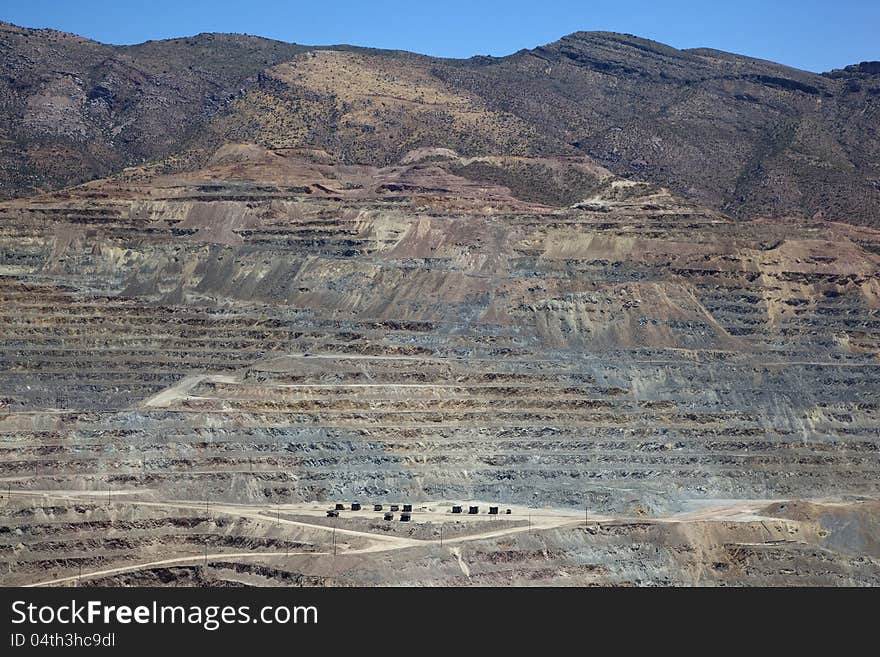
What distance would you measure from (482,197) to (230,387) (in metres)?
50.5

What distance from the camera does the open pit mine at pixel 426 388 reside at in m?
95.5

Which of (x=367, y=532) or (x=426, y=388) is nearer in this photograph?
(x=367, y=532)

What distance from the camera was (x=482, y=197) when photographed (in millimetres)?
160750

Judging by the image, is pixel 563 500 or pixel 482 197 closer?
pixel 563 500

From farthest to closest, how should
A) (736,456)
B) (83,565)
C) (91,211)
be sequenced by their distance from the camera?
1. (91,211)
2. (736,456)
3. (83,565)

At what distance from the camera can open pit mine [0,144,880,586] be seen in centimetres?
9550

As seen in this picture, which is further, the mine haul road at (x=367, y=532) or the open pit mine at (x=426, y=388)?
the open pit mine at (x=426, y=388)

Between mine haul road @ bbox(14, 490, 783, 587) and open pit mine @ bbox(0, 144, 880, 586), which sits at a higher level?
open pit mine @ bbox(0, 144, 880, 586)

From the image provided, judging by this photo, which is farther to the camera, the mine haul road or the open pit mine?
the open pit mine

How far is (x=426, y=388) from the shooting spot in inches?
4619

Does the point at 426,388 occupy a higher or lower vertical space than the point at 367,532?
higher

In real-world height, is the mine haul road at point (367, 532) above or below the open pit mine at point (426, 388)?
below
